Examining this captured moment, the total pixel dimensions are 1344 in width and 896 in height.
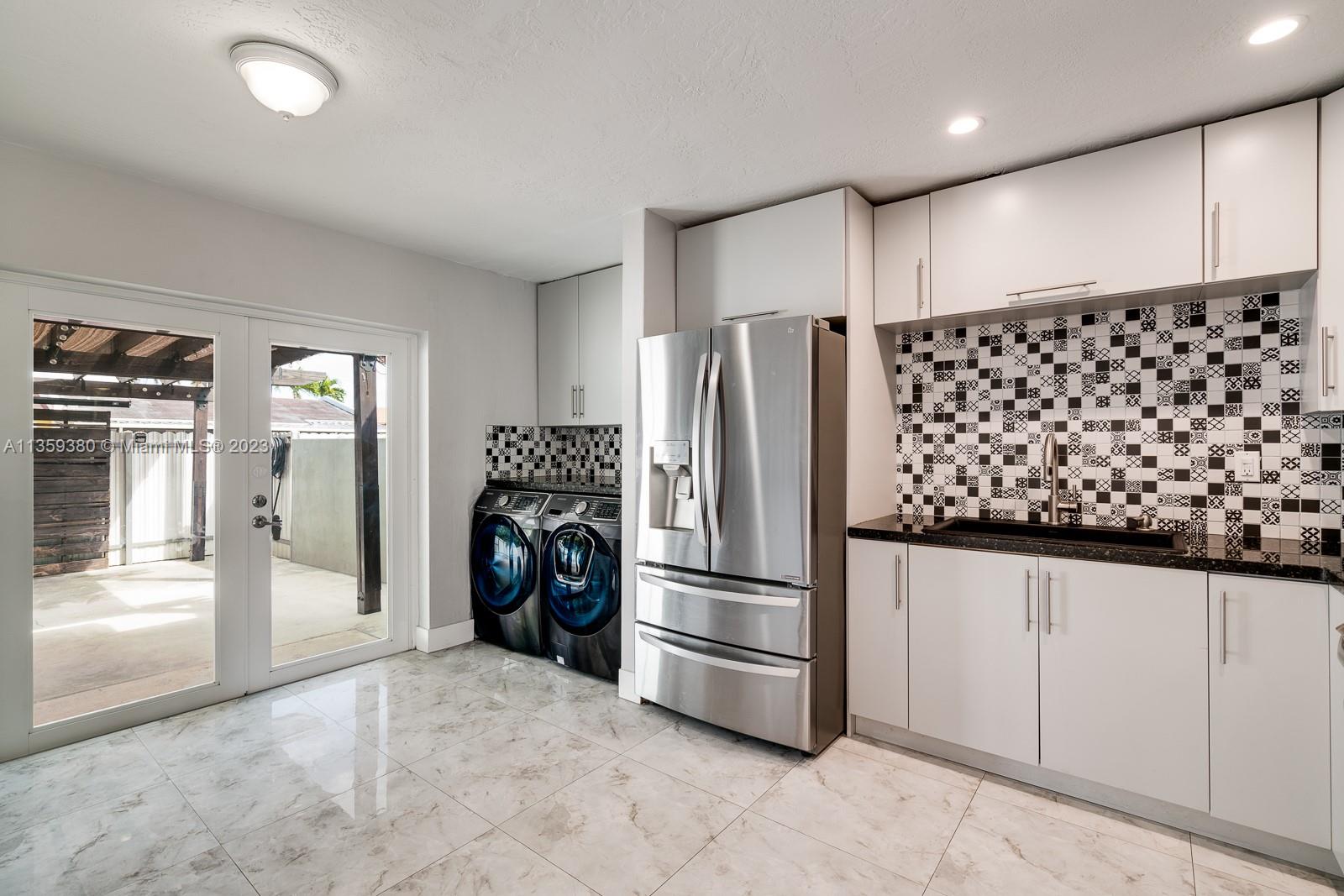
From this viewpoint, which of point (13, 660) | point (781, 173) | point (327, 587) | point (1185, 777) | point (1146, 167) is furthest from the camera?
point (327, 587)

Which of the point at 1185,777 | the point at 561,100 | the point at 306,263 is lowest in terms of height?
the point at 1185,777

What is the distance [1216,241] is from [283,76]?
3035 mm

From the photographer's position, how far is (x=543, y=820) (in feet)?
6.91

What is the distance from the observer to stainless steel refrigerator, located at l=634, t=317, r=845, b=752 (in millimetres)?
2498

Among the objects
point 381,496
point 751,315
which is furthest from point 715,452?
point 381,496

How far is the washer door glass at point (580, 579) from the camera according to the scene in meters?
3.37

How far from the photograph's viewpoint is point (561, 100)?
6.84 feet

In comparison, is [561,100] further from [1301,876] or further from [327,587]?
[1301,876]

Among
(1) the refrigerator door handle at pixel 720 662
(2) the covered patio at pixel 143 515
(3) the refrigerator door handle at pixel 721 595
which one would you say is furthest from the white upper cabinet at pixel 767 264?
(2) the covered patio at pixel 143 515

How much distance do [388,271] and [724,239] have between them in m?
1.97

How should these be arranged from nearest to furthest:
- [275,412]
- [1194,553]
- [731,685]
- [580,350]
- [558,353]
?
[1194,553] < [731,685] < [275,412] < [580,350] < [558,353]

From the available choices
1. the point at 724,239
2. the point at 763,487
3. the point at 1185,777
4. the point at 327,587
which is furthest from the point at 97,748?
the point at 1185,777

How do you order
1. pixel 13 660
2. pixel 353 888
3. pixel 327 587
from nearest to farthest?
pixel 353 888 → pixel 13 660 → pixel 327 587

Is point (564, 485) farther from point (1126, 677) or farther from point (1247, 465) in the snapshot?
point (1247, 465)
